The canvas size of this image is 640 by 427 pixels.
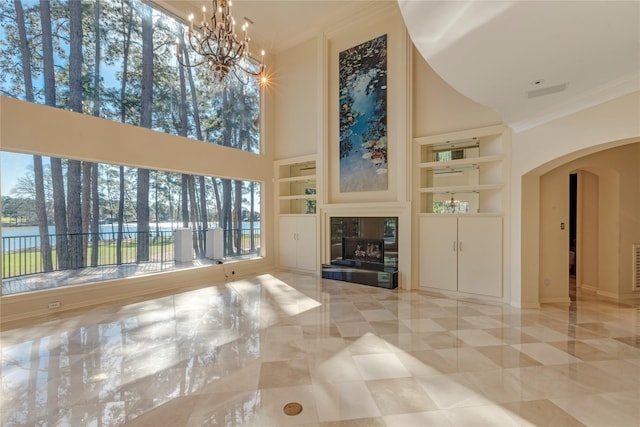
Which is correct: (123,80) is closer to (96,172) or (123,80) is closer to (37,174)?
(96,172)

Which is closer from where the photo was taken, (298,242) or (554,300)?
(554,300)

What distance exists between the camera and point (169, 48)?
5.98 meters

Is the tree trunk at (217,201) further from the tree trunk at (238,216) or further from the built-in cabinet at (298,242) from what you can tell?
the built-in cabinet at (298,242)

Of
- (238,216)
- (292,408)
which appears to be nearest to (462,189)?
(292,408)

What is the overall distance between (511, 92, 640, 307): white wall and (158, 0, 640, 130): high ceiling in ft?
0.64

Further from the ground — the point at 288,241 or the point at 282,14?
the point at 282,14

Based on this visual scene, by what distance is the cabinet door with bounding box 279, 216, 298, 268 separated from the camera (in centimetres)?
755

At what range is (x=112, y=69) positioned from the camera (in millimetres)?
5223

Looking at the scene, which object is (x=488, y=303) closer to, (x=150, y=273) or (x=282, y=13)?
(x=150, y=273)

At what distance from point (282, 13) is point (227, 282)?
6244 mm

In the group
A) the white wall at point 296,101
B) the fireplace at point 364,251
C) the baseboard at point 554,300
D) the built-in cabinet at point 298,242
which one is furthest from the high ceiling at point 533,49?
the built-in cabinet at point 298,242

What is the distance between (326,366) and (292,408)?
0.66 meters

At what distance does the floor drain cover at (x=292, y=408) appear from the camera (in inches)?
83.8

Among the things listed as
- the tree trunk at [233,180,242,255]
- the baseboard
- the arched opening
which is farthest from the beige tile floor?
the tree trunk at [233,180,242,255]
